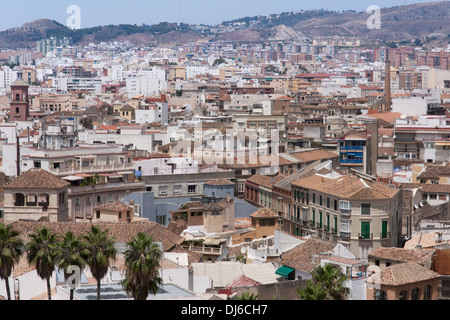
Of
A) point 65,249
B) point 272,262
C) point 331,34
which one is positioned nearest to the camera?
point 65,249

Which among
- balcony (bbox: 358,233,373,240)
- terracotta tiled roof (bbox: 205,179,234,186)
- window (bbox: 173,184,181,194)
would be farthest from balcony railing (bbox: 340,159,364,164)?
balcony (bbox: 358,233,373,240)

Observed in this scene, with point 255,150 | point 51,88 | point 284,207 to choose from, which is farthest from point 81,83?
point 284,207

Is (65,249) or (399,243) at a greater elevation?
(65,249)

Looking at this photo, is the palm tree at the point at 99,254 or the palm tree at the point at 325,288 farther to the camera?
the palm tree at the point at 99,254

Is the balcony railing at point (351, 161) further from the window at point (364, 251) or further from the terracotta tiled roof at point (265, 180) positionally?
the window at point (364, 251)

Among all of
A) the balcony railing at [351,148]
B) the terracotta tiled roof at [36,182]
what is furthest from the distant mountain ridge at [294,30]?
the terracotta tiled roof at [36,182]

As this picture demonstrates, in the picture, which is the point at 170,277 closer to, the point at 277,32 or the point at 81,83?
the point at 81,83

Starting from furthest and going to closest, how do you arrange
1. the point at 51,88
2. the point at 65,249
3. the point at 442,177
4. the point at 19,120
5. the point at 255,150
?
the point at 51,88
the point at 19,120
the point at 255,150
the point at 442,177
the point at 65,249
